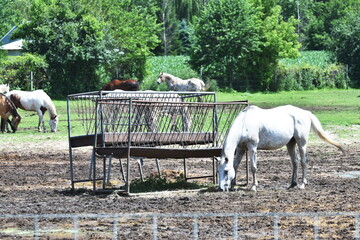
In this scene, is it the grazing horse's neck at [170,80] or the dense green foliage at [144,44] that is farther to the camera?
the dense green foliage at [144,44]

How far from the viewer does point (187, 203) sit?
10.4 m

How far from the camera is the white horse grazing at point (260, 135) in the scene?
1145 centimetres

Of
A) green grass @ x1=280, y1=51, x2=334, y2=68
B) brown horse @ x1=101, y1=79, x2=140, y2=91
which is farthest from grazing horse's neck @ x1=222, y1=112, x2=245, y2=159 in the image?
green grass @ x1=280, y1=51, x2=334, y2=68

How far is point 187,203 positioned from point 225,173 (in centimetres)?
118

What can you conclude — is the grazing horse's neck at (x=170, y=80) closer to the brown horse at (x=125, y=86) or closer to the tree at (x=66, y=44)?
the brown horse at (x=125, y=86)

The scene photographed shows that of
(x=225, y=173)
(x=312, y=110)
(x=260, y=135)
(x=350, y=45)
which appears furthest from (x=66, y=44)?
(x=225, y=173)

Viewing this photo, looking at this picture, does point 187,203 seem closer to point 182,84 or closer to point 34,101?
point 34,101

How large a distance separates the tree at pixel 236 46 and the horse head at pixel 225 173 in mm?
36152

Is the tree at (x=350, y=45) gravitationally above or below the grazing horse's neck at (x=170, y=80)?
above

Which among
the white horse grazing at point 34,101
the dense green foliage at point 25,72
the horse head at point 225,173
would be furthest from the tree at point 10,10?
the horse head at point 225,173

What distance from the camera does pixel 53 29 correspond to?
143 feet

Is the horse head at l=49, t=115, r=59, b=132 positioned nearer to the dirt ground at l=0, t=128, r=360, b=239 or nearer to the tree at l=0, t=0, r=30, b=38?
the dirt ground at l=0, t=128, r=360, b=239

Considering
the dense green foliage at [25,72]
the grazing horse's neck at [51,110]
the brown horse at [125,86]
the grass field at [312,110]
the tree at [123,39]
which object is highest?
the tree at [123,39]

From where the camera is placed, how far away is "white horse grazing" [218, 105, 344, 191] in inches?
451
